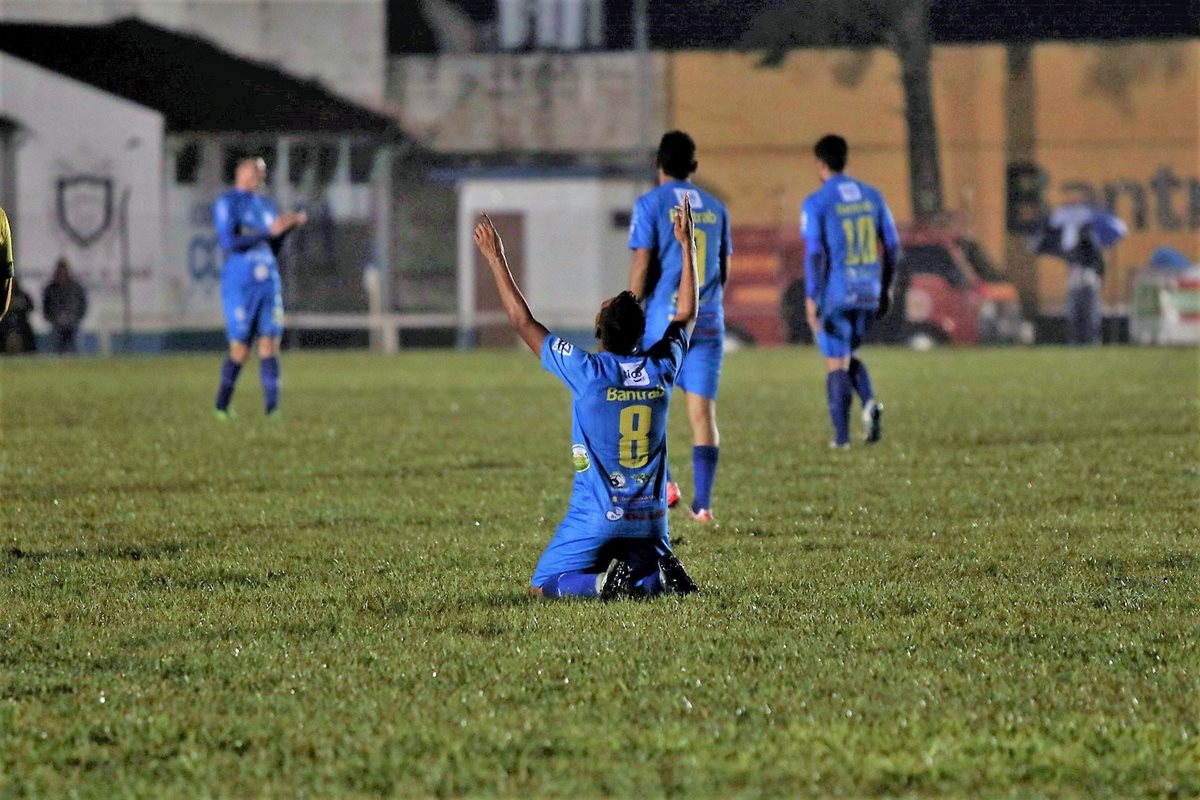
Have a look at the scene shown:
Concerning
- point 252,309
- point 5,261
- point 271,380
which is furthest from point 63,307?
point 5,261

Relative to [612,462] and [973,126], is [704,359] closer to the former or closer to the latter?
[612,462]

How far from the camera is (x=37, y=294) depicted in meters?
37.5

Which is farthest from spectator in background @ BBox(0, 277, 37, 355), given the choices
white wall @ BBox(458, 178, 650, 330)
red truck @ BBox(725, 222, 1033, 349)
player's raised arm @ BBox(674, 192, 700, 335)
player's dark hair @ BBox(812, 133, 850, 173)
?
player's raised arm @ BBox(674, 192, 700, 335)

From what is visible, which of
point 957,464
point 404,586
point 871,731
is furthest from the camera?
point 957,464

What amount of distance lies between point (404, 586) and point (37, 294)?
31.5 meters

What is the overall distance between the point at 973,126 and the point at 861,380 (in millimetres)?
29061

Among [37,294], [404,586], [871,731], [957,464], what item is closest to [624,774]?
[871,731]

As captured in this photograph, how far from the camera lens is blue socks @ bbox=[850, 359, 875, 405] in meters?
13.7

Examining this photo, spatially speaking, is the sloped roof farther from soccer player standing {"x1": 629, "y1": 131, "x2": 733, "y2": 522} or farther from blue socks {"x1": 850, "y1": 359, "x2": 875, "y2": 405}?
soccer player standing {"x1": 629, "y1": 131, "x2": 733, "y2": 522}

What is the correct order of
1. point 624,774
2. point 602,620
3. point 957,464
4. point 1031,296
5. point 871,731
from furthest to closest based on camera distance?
point 1031,296
point 957,464
point 602,620
point 871,731
point 624,774

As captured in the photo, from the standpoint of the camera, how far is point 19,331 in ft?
116

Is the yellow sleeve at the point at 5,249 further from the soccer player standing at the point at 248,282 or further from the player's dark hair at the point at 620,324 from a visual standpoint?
the soccer player standing at the point at 248,282

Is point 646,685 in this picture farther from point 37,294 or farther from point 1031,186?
point 1031,186

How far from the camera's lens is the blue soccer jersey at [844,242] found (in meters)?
13.5
